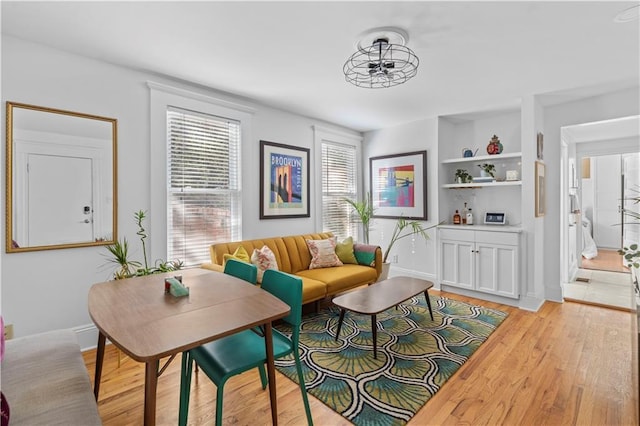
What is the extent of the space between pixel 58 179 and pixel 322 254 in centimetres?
268

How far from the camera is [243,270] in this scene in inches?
85.3

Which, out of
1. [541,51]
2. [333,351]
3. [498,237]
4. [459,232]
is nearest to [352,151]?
[459,232]

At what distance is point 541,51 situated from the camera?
8.38 feet

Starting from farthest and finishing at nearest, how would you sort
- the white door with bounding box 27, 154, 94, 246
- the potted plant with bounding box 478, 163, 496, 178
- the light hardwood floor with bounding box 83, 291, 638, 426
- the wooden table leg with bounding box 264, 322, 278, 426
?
the potted plant with bounding box 478, 163, 496, 178, the white door with bounding box 27, 154, 94, 246, the light hardwood floor with bounding box 83, 291, 638, 426, the wooden table leg with bounding box 264, 322, 278, 426

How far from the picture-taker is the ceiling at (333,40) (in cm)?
199

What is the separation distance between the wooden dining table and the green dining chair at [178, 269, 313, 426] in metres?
0.13

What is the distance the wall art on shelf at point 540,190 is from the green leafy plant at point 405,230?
3.97 ft

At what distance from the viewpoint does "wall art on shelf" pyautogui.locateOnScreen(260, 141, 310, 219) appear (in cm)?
393

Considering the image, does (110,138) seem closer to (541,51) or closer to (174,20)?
(174,20)

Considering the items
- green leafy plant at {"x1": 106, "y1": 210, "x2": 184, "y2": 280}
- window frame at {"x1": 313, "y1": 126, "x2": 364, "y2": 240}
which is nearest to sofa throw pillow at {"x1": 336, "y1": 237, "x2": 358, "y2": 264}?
window frame at {"x1": 313, "y1": 126, "x2": 364, "y2": 240}

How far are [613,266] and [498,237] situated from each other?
330 centimetres

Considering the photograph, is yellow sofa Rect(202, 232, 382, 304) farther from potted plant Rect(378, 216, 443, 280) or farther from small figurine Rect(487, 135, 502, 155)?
small figurine Rect(487, 135, 502, 155)

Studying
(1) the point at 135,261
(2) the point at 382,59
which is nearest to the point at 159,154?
(1) the point at 135,261

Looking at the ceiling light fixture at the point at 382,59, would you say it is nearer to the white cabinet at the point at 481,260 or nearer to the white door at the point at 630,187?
the white cabinet at the point at 481,260
